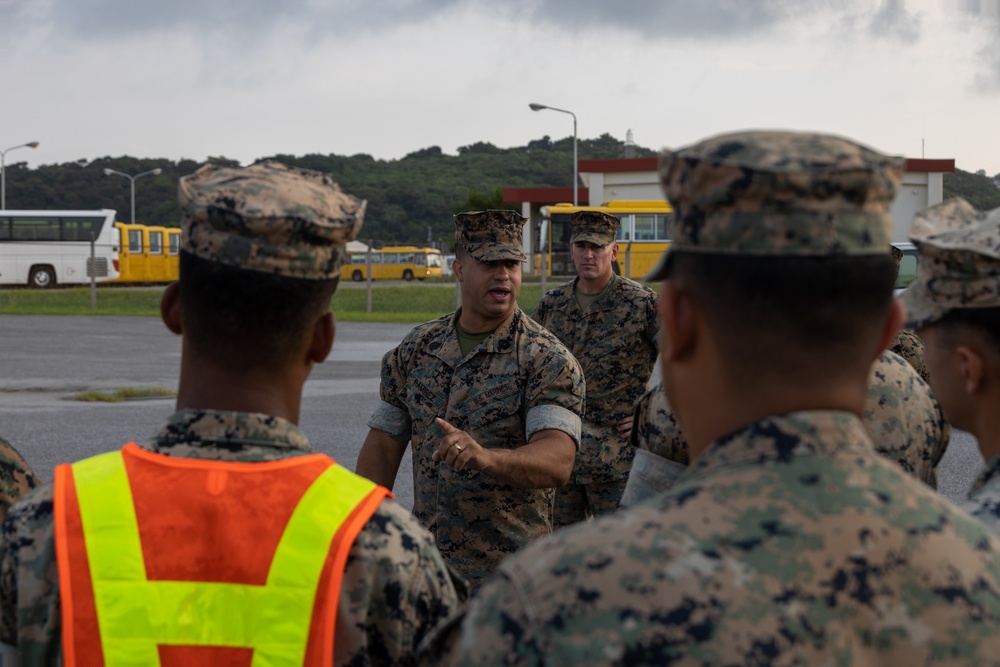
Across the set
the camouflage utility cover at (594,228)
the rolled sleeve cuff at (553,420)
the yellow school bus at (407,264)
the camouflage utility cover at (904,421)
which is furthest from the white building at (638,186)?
the camouflage utility cover at (904,421)

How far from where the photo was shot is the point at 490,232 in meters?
5.26

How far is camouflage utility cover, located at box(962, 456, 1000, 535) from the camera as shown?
2.08 m

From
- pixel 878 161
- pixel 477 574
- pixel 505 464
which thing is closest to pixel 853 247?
pixel 878 161

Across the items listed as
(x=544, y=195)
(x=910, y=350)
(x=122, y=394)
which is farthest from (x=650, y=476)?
(x=544, y=195)

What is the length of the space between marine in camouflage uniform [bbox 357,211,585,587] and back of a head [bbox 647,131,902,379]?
2780 millimetres

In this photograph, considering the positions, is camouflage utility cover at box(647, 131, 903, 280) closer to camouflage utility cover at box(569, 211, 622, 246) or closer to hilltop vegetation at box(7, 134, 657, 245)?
camouflage utility cover at box(569, 211, 622, 246)

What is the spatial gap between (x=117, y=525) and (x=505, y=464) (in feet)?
7.27

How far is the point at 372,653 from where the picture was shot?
6.33 ft

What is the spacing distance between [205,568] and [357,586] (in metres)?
0.25

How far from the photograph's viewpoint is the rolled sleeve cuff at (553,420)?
445 cm

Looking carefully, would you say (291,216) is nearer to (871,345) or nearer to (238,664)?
(238,664)

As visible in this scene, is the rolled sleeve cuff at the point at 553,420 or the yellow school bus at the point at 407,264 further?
the yellow school bus at the point at 407,264

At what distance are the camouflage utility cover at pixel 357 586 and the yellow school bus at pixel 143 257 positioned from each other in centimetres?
4445

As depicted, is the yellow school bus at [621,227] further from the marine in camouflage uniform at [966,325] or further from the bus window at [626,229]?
the marine in camouflage uniform at [966,325]
